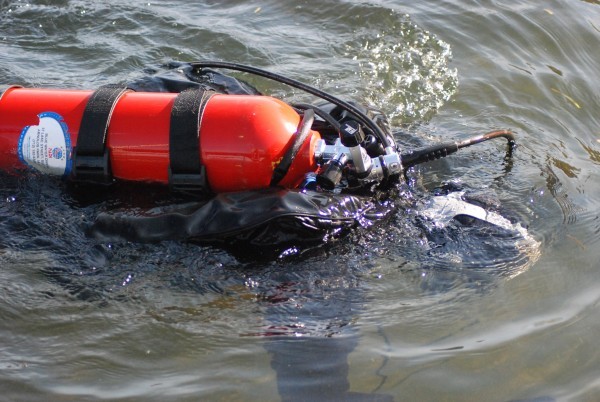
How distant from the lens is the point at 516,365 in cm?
290

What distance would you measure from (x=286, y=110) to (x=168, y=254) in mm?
859

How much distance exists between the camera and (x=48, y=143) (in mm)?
3469

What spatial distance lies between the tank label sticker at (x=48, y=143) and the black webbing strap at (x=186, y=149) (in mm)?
526

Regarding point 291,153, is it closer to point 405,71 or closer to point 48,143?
point 48,143

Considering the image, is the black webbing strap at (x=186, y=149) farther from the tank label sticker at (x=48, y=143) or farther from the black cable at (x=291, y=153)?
the tank label sticker at (x=48, y=143)

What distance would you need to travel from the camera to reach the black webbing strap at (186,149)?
332 centimetres

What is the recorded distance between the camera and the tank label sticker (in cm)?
347

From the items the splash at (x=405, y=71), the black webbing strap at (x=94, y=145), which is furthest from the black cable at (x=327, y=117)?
the splash at (x=405, y=71)

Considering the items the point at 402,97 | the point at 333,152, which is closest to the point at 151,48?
the point at 402,97

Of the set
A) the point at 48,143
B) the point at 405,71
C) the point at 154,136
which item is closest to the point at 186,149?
the point at 154,136

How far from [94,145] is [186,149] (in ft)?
1.44

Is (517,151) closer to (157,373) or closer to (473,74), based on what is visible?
(473,74)

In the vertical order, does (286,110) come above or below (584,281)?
above

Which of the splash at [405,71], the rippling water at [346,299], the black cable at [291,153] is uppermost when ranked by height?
the black cable at [291,153]
